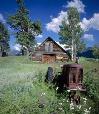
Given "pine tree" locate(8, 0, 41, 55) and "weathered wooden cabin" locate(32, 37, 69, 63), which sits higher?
"pine tree" locate(8, 0, 41, 55)

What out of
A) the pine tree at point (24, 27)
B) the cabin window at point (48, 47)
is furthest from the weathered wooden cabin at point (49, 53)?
the pine tree at point (24, 27)

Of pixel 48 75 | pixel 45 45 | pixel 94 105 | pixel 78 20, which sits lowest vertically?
pixel 94 105

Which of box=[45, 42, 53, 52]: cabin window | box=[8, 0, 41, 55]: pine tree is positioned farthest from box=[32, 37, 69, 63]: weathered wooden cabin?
box=[8, 0, 41, 55]: pine tree

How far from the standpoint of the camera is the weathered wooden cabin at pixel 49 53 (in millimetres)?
49688

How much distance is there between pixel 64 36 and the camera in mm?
61438

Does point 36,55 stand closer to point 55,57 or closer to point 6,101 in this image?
point 55,57

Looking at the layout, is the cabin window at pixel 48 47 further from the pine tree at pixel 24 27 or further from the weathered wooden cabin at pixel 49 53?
the pine tree at pixel 24 27

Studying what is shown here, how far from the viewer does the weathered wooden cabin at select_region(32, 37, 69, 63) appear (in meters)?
49.7

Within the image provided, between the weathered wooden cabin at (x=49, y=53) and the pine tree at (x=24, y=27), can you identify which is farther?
the pine tree at (x=24, y=27)

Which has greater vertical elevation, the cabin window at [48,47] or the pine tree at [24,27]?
the pine tree at [24,27]

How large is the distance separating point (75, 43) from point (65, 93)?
47765 millimetres

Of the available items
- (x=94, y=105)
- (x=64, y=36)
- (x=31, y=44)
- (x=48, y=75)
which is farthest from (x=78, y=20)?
(x=94, y=105)

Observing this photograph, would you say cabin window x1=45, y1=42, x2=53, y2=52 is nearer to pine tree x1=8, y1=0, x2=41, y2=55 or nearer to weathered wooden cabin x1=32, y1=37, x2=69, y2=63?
weathered wooden cabin x1=32, y1=37, x2=69, y2=63

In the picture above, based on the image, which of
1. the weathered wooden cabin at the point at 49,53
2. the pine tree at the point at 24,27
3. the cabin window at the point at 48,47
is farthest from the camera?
the pine tree at the point at 24,27
